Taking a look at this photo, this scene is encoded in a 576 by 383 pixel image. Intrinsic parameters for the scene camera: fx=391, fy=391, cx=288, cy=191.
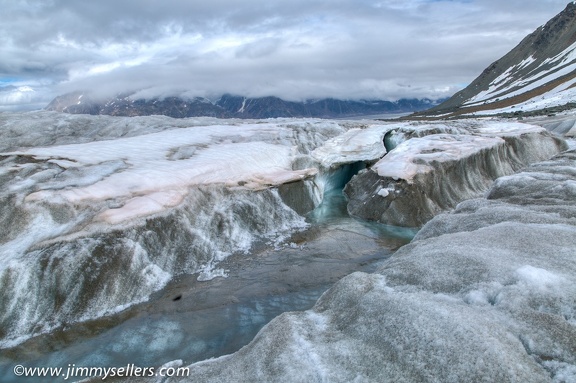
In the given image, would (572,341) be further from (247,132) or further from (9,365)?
(247,132)

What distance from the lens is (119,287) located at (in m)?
11.7

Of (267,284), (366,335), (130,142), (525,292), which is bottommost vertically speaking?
(267,284)

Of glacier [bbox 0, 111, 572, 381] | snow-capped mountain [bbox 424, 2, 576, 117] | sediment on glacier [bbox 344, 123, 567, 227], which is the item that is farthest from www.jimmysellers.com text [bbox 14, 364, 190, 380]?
snow-capped mountain [bbox 424, 2, 576, 117]

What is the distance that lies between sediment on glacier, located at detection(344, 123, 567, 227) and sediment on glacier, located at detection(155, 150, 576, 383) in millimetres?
9586

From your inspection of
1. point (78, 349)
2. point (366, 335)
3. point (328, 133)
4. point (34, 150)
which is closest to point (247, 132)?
point (328, 133)

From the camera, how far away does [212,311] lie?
11250 millimetres

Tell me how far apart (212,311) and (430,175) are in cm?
1426

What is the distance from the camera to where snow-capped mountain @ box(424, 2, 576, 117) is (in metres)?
118

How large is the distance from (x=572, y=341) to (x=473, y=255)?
9.47 feet

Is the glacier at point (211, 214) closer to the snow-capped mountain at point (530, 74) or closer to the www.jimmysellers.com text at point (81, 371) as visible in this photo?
the www.jimmysellers.com text at point (81, 371)

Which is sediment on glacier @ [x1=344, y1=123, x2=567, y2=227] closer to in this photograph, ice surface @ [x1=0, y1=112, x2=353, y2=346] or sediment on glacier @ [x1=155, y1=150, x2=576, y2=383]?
ice surface @ [x1=0, y1=112, x2=353, y2=346]

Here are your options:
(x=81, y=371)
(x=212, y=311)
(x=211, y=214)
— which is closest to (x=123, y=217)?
(x=211, y=214)

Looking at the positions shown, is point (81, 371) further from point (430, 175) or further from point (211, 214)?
point (430, 175)

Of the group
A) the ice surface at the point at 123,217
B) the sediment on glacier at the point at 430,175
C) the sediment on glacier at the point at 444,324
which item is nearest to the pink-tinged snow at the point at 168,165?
the ice surface at the point at 123,217
